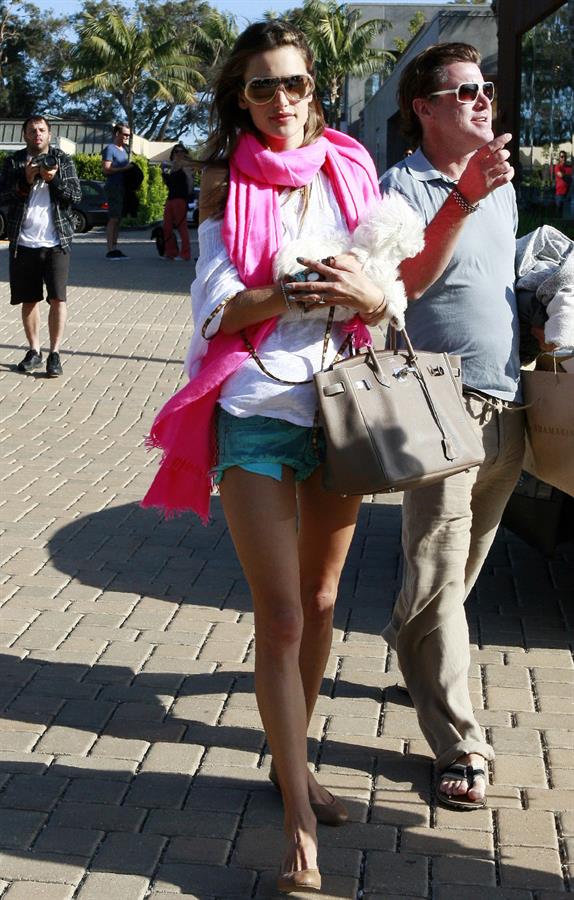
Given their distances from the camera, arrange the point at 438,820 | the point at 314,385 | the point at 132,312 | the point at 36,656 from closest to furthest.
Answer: the point at 314,385, the point at 438,820, the point at 36,656, the point at 132,312

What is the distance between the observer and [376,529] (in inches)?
266

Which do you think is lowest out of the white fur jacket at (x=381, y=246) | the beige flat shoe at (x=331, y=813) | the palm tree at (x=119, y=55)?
the palm tree at (x=119, y=55)

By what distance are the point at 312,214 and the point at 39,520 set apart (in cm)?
382

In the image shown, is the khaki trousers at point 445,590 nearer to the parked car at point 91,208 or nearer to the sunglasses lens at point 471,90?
the sunglasses lens at point 471,90

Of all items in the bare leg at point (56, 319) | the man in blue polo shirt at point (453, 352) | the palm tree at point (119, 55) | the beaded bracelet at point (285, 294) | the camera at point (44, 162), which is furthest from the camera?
the palm tree at point (119, 55)

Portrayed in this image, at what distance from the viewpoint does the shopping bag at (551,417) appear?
3.72 metres

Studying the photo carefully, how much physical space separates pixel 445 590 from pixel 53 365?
299 inches

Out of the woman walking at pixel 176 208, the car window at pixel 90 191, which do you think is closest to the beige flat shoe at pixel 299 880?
the woman walking at pixel 176 208

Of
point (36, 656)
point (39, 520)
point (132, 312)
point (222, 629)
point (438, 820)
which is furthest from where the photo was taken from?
point (132, 312)

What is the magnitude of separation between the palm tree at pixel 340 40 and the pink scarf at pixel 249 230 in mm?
53047

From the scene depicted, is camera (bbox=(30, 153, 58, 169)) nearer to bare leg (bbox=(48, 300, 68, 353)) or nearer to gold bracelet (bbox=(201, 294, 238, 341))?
bare leg (bbox=(48, 300, 68, 353))

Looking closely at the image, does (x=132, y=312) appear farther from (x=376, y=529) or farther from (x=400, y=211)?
(x=400, y=211)

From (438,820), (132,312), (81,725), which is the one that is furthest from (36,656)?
(132,312)

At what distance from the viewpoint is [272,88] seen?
3.22 m
